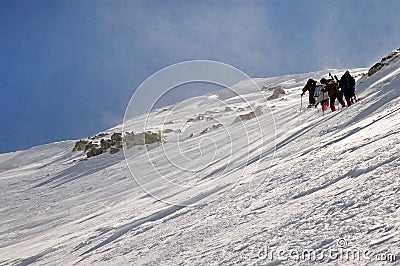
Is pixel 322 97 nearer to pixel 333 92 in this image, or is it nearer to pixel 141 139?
pixel 333 92

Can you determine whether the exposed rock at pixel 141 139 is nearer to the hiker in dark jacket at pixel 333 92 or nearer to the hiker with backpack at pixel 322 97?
the hiker with backpack at pixel 322 97

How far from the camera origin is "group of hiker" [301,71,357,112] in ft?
50.3

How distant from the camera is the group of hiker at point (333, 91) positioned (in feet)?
50.3

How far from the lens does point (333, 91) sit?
15.9m

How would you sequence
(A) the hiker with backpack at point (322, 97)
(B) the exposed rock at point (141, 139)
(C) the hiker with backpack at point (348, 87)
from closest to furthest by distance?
(C) the hiker with backpack at point (348, 87)
(A) the hiker with backpack at point (322, 97)
(B) the exposed rock at point (141, 139)

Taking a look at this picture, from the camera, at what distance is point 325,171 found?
607 cm

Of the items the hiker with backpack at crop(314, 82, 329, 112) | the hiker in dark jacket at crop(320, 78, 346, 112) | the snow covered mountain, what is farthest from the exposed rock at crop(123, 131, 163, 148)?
the snow covered mountain

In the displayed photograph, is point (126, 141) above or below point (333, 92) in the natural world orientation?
above

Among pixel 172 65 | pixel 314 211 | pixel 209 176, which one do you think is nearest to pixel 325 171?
pixel 314 211

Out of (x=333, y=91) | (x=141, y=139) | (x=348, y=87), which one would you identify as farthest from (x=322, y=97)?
(x=141, y=139)

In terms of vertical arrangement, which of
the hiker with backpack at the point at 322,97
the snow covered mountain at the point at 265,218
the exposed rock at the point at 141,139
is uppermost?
the exposed rock at the point at 141,139

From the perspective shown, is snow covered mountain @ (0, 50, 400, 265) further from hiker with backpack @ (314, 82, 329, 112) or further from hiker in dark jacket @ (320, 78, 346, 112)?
hiker with backpack @ (314, 82, 329, 112)

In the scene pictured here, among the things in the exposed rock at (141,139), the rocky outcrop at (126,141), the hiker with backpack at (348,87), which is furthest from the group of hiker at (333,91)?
the exposed rock at (141,139)

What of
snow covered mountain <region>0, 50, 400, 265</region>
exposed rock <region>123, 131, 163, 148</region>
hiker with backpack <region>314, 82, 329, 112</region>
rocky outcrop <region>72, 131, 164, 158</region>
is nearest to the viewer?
snow covered mountain <region>0, 50, 400, 265</region>
